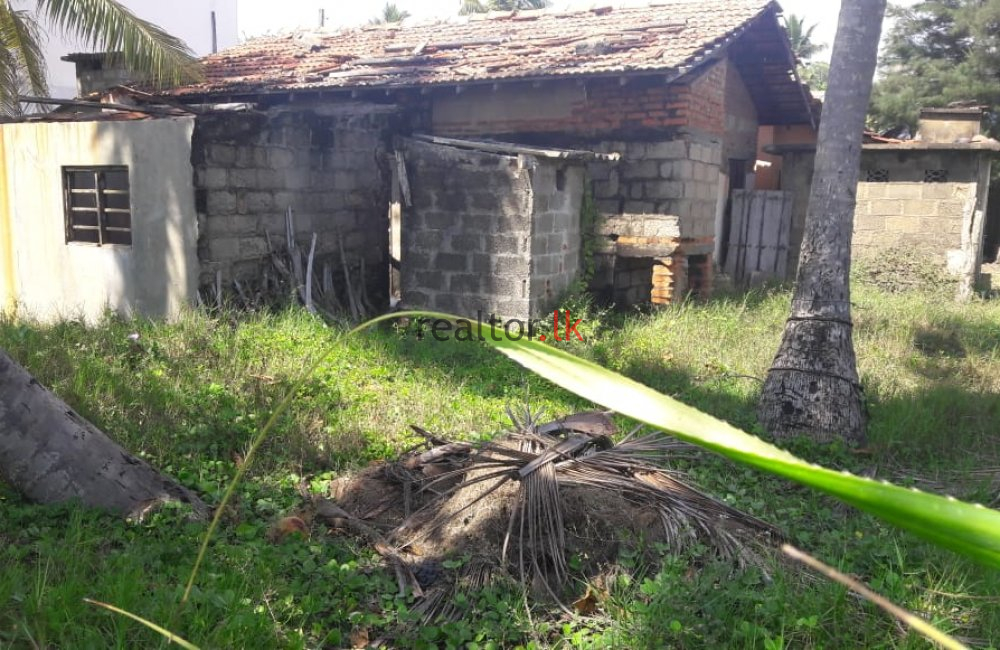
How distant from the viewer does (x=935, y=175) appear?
12234mm

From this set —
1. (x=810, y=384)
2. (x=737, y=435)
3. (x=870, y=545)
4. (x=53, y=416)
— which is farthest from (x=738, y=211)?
(x=737, y=435)

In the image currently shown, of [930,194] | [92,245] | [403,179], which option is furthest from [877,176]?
[92,245]

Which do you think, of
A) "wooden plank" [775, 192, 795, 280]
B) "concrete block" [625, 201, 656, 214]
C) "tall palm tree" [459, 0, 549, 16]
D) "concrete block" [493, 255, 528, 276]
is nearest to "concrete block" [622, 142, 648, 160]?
"concrete block" [625, 201, 656, 214]

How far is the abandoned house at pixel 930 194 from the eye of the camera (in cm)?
1180

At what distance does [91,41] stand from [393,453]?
7.11m

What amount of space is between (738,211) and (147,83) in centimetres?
891

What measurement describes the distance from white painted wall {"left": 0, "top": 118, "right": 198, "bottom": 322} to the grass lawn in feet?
3.65

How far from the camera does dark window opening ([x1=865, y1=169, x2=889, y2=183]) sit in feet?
41.2

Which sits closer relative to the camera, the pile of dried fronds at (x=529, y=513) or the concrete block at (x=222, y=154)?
the pile of dried fronds at (x=529, y=513)

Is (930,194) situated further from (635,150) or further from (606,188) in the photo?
(606,188)

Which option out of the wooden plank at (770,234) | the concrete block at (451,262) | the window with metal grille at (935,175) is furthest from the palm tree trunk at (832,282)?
the window with metal grille at (935,175)

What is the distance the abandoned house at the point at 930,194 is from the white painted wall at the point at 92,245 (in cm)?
932

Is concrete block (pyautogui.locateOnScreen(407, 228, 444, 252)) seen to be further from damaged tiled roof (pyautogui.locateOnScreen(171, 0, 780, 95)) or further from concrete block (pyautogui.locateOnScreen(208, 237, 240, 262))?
concrete block (pyautogui.locateOnScreen(208, 237, 240, 262))

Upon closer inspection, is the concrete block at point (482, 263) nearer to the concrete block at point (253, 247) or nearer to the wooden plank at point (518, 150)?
the wooden plank at point (518, 150)
